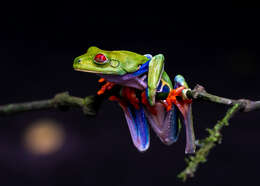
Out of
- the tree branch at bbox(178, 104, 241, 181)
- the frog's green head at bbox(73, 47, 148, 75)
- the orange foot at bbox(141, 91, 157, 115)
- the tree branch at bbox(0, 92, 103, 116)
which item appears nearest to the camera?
the tree branch at bbox(178, 104, 241, 181)

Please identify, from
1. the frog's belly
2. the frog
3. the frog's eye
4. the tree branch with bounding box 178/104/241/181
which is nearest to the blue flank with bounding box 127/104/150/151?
the frog

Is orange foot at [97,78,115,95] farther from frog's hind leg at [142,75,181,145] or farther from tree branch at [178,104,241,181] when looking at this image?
tree branch at [178,104,241,181]

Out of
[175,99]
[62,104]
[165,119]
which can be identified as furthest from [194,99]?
[62,104]

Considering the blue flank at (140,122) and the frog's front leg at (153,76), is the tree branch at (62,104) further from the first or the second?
the frog's front leg at (153,76)

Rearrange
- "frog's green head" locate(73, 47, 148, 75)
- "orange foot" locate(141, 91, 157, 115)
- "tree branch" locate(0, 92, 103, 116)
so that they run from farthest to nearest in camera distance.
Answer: "tree branch" locate(0, 92, 103, 116), "orange foot" locate(141, 91, 157, 115), "frog's green head" locate(73, 47, 148, 75)

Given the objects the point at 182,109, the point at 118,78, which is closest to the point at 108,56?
the point at 118,78

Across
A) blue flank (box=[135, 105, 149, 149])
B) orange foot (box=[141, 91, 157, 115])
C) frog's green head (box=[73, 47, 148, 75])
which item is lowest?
blue flank (box=[135, 105, 149, 149])
